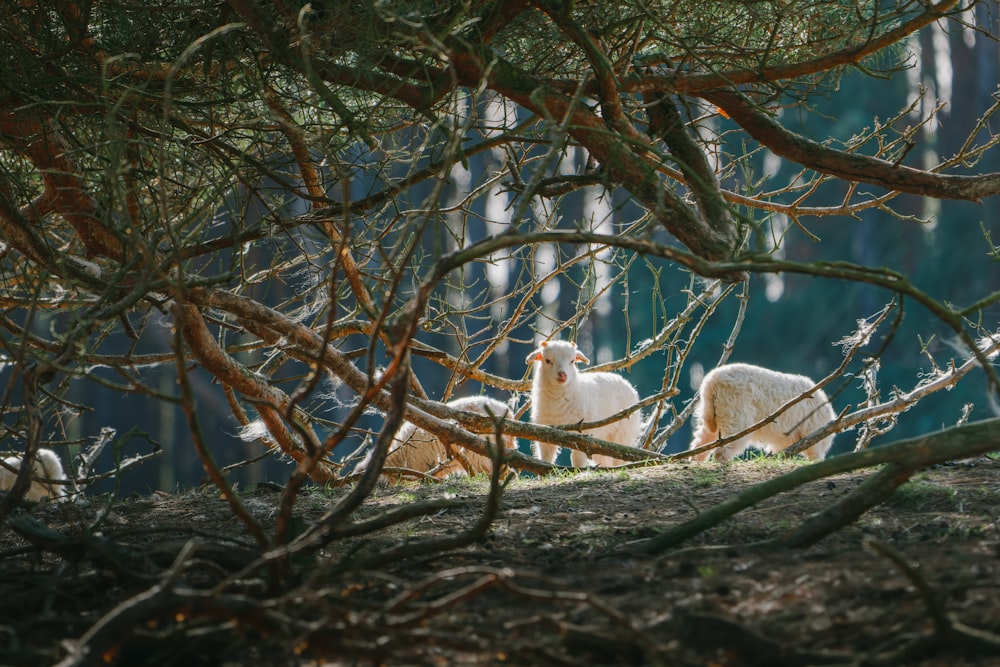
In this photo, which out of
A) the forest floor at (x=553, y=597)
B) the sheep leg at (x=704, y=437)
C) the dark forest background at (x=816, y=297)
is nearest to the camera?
the forest floor at (x=553, y=597)

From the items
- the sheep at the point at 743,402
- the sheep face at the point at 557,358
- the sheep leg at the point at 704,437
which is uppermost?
the sheep face at the point at 557,358

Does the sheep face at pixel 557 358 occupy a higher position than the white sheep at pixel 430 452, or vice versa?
the sheep face at pixel 557 358

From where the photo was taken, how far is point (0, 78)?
3.95 meters

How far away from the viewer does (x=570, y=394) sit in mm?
8820

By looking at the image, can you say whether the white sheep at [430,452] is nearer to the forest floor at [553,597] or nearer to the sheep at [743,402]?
the sheep at [743,402]

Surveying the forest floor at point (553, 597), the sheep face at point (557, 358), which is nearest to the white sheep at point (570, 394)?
the sheep face at point (557, 358)

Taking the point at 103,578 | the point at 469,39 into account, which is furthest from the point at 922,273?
the point at 103,578

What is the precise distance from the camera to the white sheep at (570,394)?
330 inches

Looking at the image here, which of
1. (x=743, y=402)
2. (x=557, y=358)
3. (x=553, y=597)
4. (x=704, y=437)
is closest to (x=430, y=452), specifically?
(x=557, y=358)

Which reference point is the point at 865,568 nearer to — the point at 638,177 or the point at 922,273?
the point at 638,177

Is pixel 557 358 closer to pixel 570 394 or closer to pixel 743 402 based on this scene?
pixel 570 394

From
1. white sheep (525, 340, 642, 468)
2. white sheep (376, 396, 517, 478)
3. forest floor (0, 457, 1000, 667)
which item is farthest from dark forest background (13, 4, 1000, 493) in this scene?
forest floor (0, 457, 1000, 667)

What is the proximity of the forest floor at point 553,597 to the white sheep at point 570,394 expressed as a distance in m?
4.67

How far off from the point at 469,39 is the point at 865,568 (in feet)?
7.91
